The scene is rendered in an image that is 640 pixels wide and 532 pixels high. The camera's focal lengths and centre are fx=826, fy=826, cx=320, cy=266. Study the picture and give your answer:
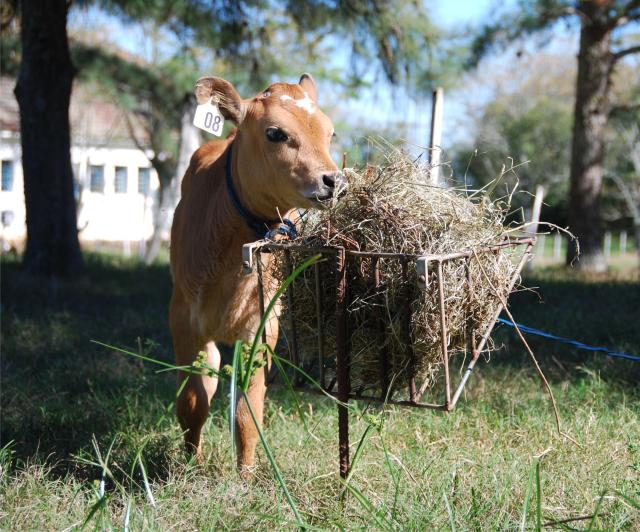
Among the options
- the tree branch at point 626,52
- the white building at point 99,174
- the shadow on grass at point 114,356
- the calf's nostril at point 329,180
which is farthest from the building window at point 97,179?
the calf's nostril at point 329,180

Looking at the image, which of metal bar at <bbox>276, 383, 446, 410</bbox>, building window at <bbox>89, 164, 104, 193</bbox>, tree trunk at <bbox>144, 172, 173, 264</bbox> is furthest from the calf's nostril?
building window at <bbox>89, 164, 104, 193</bbox>

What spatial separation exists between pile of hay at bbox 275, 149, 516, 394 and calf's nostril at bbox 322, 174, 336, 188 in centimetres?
14

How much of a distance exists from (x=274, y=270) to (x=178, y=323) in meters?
1.39

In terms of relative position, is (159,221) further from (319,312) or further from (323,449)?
(319,312)

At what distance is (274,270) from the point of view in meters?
3.44

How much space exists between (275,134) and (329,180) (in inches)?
21.2

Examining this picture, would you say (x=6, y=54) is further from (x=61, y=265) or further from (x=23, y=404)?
(x=23, y=404)

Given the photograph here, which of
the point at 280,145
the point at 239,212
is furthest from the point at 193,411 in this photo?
the point at 280,145

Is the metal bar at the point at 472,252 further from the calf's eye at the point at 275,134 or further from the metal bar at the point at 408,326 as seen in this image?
the calf's eye at the point at 275,134

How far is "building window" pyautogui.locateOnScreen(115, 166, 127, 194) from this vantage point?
108 feet

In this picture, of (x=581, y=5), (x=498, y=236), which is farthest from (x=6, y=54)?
(x=498, y=236)

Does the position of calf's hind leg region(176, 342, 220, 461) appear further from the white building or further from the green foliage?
the white building

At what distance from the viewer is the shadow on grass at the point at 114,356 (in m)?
4.75

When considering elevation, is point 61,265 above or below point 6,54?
below
